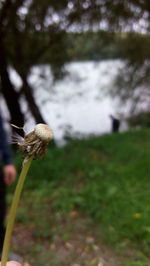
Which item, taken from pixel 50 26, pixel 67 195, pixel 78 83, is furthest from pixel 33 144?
pixel 78 83

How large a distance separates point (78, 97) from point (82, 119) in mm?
739

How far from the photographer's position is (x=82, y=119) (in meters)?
10.5

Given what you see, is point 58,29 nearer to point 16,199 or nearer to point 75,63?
point 75,63

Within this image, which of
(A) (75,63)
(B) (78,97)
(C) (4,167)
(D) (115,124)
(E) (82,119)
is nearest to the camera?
(C) (4,167)

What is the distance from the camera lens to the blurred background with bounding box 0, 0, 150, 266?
3141 millimetres

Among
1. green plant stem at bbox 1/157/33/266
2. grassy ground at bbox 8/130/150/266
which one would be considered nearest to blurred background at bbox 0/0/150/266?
grassy ground at bbox 8/130/150/266

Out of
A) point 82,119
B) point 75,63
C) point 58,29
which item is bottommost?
point 82,119

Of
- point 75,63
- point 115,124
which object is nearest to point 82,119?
point 115,124

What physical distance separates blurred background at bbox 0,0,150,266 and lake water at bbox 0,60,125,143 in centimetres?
3

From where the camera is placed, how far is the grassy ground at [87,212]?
2951mm

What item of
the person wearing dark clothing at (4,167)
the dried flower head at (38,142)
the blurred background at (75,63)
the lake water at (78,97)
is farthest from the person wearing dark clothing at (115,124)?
the dried flower head at (38,142)

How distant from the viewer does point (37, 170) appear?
5.00m

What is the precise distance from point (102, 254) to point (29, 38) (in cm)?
444

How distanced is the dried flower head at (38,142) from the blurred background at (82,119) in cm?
8
